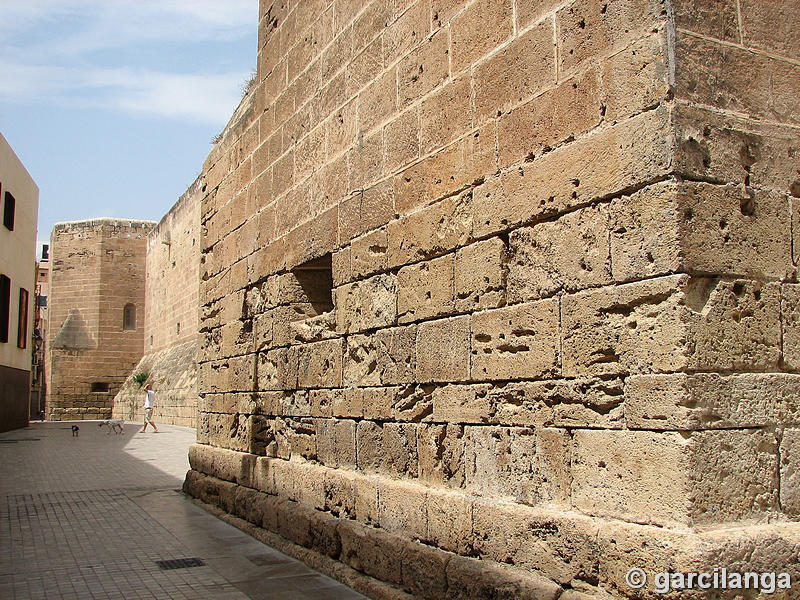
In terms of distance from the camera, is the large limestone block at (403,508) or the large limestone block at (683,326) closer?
Result: the large limestone block at (683,326)

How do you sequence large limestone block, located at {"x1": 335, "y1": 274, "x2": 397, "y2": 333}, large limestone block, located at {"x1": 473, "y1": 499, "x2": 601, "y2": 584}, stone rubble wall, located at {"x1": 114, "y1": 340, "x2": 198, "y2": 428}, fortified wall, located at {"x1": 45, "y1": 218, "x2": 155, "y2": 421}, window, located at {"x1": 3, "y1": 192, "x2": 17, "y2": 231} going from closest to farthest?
large limestone block, located at {"x1": 473, "y1": 499, "x2": 601, "y2": 584} < large limestone block, located at {"x1": 335, "y1": 274, "x2": 397, "y2": 333} < window, located at {"x1": 3, "y1": 192, "x2": 17, "y2": 231} < stone rubble wall, located at {"x1": 114, "y1": 340, "x2": 198, "y2": 428} < fortified wall, located at {"x1": 45, "y1": 218, "x2": 155, "y2": 421}

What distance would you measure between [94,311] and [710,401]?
31.2m

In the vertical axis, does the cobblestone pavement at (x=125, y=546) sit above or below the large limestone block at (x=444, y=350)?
below

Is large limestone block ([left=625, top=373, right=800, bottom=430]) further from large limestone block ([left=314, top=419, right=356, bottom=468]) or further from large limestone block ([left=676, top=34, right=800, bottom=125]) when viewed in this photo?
large limestone block ([left=314, top=419, right=356, bottom=468])

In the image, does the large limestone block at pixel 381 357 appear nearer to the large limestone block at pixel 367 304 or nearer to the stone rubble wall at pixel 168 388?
the large limestone block at pixel 367 304

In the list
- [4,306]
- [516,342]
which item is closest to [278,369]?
[516,342]

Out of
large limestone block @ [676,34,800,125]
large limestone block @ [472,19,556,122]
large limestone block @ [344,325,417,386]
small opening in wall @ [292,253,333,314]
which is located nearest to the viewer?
large limestone block @ [676,34,800,125]

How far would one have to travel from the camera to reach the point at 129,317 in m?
31.5

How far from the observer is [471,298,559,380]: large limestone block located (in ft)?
10.8

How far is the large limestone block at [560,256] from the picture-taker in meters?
3.09

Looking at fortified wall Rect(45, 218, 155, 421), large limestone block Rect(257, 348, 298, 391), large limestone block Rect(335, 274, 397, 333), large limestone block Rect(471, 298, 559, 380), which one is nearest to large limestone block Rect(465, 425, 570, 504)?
large limestone block Rect(471, 298, 559, 380)

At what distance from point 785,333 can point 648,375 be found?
59cm

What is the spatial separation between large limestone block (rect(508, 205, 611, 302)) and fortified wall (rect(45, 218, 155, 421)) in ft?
97.1

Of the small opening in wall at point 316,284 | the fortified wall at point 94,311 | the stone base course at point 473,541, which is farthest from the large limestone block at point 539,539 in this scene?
the fortified wall at point 94,311
